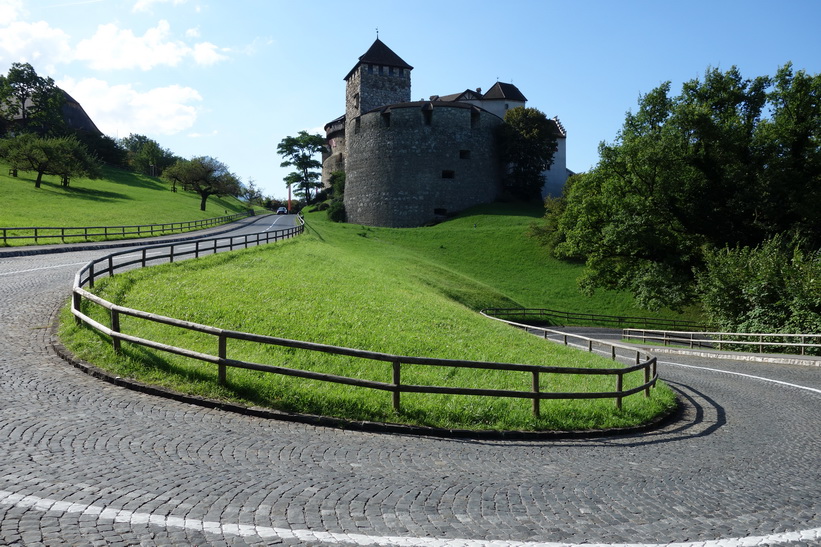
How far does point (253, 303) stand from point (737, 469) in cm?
1110

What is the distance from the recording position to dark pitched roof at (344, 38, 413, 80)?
8181cm

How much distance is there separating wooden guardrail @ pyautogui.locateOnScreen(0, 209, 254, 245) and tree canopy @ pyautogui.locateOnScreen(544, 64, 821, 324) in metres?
28.7

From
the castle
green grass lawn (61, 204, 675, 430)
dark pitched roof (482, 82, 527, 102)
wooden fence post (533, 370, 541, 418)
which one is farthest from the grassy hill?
dark pitched roof (482, 82, 527, 102)

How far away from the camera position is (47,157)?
6194 cm

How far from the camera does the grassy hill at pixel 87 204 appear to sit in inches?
1796

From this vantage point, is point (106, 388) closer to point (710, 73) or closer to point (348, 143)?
point (710, 73)

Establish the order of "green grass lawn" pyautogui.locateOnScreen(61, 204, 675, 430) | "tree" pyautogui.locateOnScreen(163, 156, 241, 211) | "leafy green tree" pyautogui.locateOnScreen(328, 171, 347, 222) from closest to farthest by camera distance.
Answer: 1. "green grass lawn" pyautogui.locateOnScreen(61, 204, 675, 430)
2. "tree" pyautogui.locateOnScreen(163, 156, 241, 211)
3. "leafy green tree" pyautogui.locateOnScreen(328, 171, 347, 222)

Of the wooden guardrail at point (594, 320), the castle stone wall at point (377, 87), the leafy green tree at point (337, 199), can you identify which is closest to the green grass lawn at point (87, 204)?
the leafy green tree at point (337, 199)

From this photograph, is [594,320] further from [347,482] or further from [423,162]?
[423,162]

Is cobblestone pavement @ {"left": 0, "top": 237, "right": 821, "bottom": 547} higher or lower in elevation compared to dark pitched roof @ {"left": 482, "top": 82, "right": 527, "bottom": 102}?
lower

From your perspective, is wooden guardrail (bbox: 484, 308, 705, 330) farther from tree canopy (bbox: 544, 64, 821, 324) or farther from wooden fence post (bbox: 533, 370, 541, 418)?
wooden fence post (bbox: 533, 370, 541, 418)

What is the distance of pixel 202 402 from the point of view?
8.21 m

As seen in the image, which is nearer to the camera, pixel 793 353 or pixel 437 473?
pixel 437 473

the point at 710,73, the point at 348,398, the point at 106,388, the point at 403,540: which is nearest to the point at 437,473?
the point at 403,540
